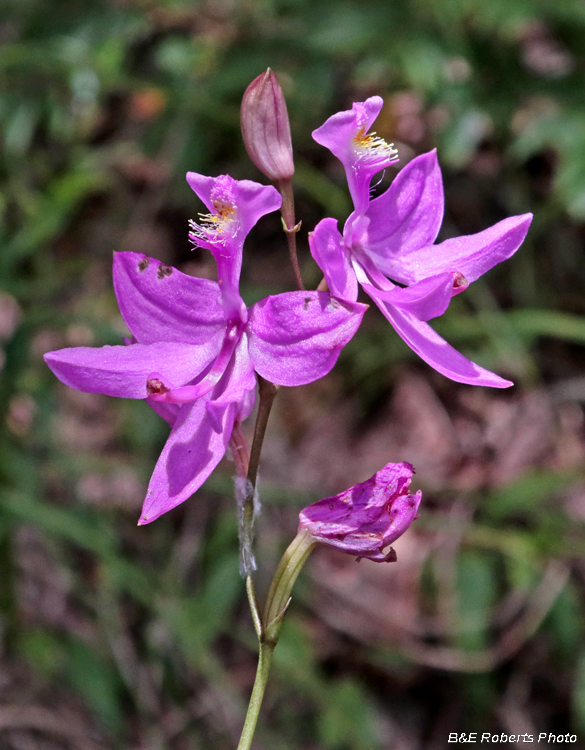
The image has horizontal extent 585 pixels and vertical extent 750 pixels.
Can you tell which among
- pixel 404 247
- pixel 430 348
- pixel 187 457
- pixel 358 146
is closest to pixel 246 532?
pixel 187 457

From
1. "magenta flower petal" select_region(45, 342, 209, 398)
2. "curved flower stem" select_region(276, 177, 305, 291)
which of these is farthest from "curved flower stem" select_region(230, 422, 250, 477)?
"curved flower stem" select_region(276, 177, 305, 291)

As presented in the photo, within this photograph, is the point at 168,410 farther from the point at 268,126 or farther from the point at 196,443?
the point at 268,126

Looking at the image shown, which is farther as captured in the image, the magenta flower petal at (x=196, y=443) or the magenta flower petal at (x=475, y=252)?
the magenta flower petal at (x=475, y=252)

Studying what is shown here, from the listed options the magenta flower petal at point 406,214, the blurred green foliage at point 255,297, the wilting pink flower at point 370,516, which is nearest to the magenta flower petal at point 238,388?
the wilting pink flower at point 370,516

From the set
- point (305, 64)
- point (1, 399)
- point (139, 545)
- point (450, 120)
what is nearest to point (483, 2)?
point (450, 120)

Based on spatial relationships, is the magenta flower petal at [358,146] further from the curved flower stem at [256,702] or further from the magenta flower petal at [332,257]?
the curved flower stem at [256,702]

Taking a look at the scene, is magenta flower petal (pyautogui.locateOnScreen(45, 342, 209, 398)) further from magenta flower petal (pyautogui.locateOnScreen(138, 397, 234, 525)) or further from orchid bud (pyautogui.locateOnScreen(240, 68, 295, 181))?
orchid bud (pyautogui.locateOnScreen(240, 68, 295, 181))
